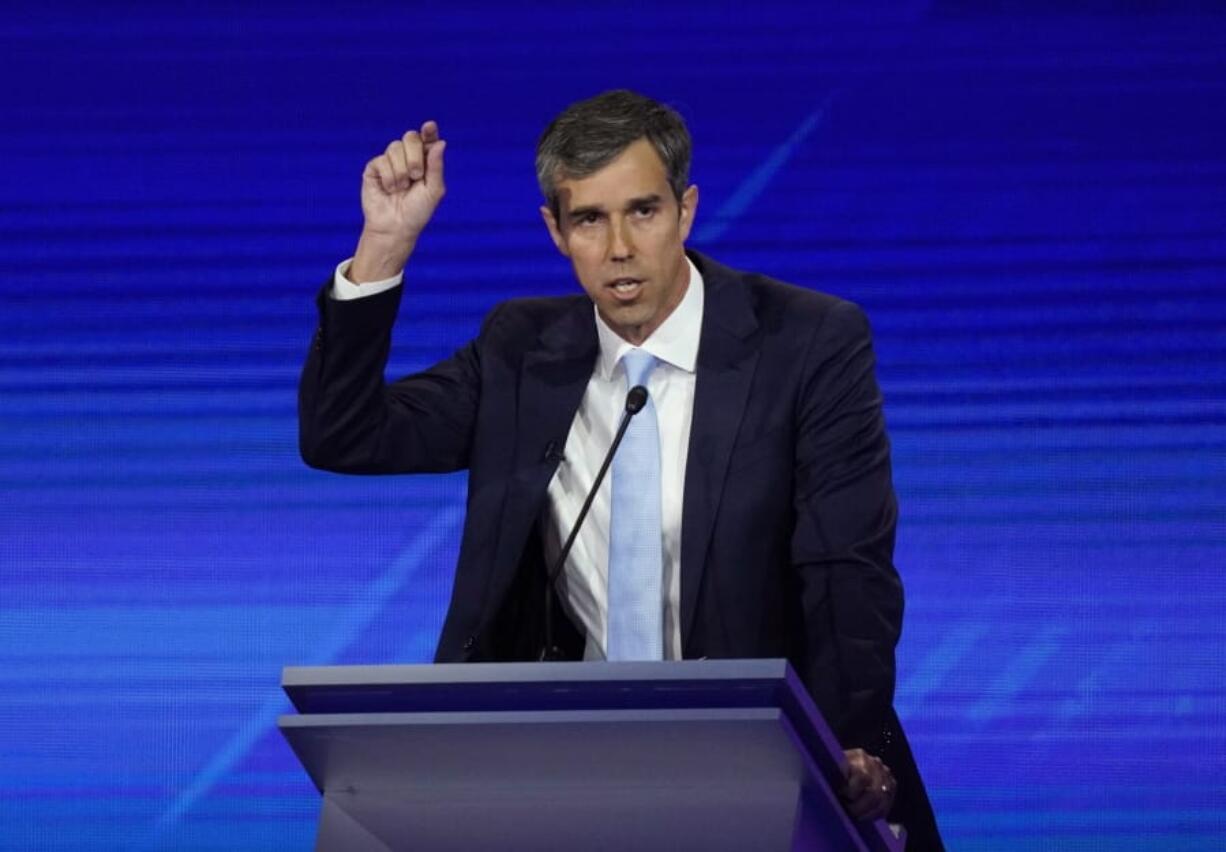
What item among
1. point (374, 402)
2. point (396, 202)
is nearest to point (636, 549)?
point (374, 402)

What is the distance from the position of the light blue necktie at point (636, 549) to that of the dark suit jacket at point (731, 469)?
36mm

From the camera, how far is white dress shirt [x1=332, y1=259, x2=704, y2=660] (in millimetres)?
2389

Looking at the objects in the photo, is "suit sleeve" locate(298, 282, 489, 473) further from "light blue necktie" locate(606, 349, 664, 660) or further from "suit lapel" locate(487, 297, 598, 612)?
"light blue necktie" locate(606, 349, 664, 660)

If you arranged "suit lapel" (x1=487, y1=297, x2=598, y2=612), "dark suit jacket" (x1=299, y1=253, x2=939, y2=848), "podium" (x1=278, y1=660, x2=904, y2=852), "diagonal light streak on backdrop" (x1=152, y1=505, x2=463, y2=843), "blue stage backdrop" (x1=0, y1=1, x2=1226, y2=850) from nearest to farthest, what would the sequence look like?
"podium" (x1=278, y1=660, x2=904, y2=852)
"dark suit jacket" (x1=299, y1=253, x2=939, y2=848)
"suit lapel" (x1=487, y1=297, x2=598, y2=612)
"blue stage backdrop" (x1=0, y1=1, x2=1226, y2=850)
"diagonal light streak on backdrop" (x1=152, y1=505, x2=463, y2=843)

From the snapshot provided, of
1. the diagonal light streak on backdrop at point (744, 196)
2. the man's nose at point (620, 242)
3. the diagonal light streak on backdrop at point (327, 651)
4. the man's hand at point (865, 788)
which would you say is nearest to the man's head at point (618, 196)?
the man's nose at point (620, 242)

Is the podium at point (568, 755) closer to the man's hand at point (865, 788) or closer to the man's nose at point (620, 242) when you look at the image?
the man's hand at point (865, 788)

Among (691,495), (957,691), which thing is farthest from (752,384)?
(957,691)

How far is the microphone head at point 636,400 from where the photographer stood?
7.32 feet

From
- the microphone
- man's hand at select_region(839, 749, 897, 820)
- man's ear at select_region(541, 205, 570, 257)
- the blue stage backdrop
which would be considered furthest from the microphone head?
Result: the blue stage backdrop

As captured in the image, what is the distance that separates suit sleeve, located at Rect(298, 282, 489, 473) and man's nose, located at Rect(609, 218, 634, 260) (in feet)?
0.78

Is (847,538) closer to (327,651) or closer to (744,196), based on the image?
(744,196)

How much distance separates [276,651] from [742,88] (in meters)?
1.24

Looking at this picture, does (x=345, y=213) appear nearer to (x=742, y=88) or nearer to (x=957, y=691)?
(x=742, y=88)

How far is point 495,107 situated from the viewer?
3.76 meters
